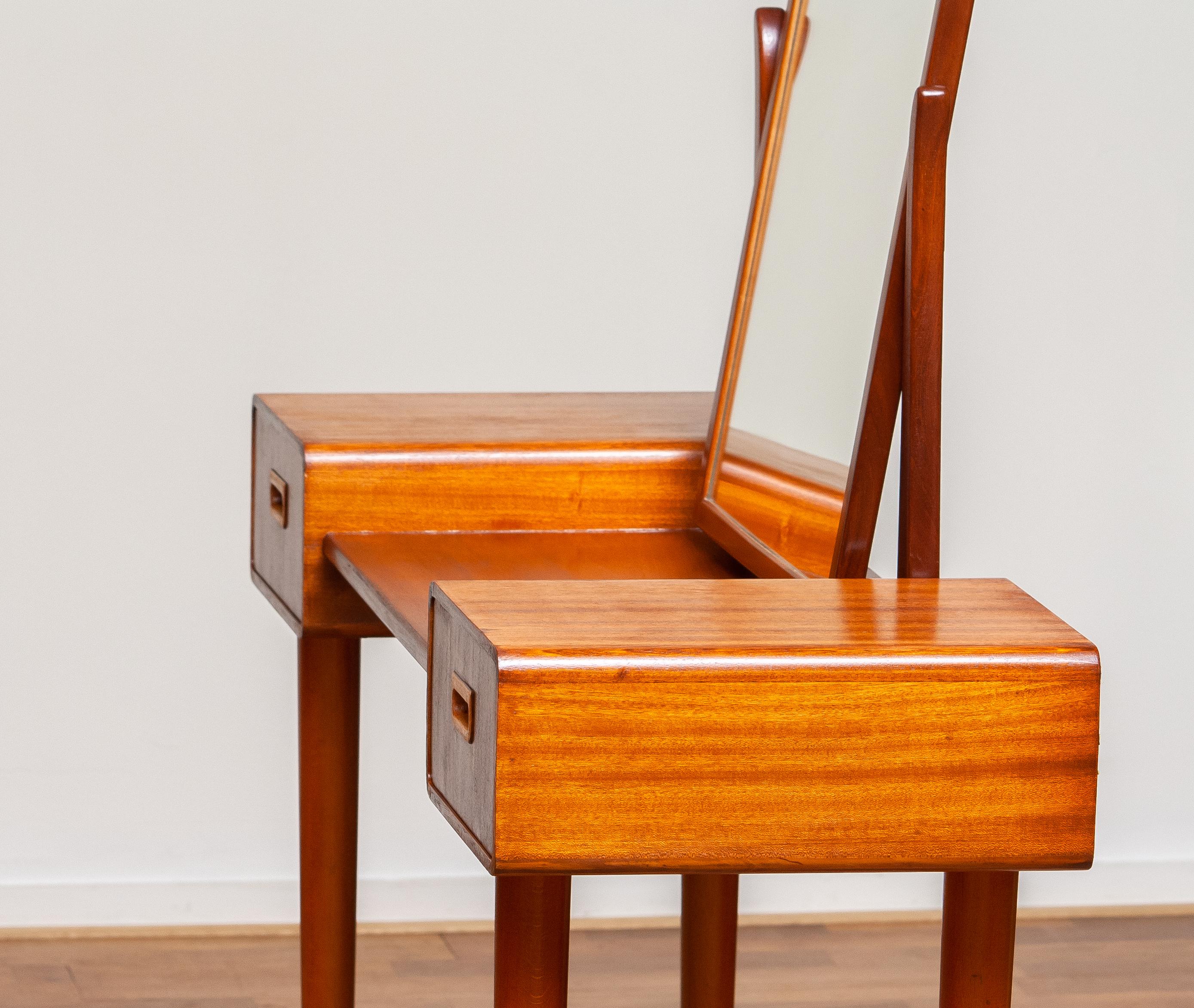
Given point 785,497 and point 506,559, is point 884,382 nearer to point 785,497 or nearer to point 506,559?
point 785,497

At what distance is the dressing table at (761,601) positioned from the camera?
0.86 meters

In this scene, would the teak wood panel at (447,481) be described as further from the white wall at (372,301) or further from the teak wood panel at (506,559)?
the white wall at (372,301)

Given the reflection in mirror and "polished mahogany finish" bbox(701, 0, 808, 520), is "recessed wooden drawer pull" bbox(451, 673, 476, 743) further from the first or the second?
"polished mahogany finish" bbox(701, 0, 808, 520)

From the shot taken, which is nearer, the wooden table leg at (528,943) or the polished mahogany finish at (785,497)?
the wooden table leg at (528,943)

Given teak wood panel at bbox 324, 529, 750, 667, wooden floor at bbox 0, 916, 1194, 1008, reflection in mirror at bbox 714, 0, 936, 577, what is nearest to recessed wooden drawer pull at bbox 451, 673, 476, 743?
teak wood panel at bbox 324, 529, 750, 667

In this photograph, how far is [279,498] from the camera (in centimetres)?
144

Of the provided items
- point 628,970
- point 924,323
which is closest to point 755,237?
point 924,323


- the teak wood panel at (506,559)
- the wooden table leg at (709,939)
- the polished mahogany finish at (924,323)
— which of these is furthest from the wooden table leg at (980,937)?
the wooden table leg at (709,939)

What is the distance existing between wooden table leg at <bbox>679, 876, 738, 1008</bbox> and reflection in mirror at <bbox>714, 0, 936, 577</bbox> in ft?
1.36

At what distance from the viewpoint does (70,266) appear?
2109mm

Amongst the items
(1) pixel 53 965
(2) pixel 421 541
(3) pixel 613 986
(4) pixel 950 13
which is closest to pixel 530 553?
(2) pixel 421 541

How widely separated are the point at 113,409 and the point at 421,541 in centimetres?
93

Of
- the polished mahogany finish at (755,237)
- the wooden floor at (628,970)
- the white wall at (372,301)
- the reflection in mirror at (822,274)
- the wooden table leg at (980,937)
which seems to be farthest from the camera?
the white wall at (372,301)

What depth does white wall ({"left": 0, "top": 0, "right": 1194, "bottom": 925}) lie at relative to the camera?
2111mm
